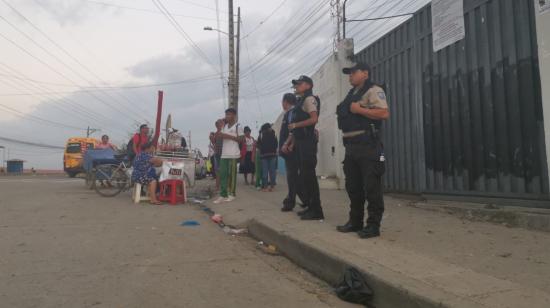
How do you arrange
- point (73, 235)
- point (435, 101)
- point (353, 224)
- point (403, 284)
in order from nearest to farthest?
point (403, 284) < point (353, 224) < point (73, 235) < point (435, 101)

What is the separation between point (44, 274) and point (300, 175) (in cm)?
300

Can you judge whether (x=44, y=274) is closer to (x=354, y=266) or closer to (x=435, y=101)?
(x=354, y=266)

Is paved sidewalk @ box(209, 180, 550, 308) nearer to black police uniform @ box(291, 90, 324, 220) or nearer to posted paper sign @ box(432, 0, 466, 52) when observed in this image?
black police uniform @ box(291, 90, 324, 220)

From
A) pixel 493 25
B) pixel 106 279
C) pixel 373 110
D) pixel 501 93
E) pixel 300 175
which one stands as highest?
pixel 493 25

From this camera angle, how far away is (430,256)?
11.8 ft

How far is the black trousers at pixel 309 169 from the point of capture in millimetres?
5383

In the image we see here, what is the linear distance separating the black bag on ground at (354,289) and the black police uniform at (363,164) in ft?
3.71

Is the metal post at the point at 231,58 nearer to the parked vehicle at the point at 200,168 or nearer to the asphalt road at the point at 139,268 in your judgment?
the parked vehicle at the point at 200,168

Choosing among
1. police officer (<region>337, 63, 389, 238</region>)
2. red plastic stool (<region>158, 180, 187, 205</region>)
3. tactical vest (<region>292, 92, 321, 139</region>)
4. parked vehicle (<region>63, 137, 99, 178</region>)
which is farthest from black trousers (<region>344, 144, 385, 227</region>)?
parked vehicle (<region>63, 137, 99, 178</region>)

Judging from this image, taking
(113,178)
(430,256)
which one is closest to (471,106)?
(430,256)

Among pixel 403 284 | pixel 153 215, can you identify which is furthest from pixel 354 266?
pixel 153 215

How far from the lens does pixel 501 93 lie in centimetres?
536

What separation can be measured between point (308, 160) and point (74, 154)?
2097 cm

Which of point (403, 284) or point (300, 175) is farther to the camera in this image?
point (300, 175)
